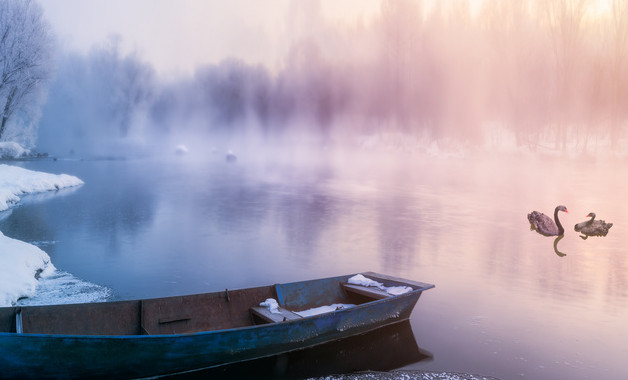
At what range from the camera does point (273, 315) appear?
966cm

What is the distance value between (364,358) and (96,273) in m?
9.04

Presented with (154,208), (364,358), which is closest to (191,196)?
(154,208)

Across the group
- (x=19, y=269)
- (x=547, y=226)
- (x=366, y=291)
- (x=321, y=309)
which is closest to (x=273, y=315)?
(x=321, y=309)

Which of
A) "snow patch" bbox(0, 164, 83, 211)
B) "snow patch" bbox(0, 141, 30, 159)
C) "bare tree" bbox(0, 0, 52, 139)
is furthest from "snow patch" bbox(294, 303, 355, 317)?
"snow patch" bbox(0, 141, 30, 159)

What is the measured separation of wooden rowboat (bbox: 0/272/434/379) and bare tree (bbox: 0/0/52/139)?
39466 millimetres

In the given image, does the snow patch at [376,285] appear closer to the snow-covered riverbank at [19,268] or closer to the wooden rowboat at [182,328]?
the wooden rowboat at [182,328]

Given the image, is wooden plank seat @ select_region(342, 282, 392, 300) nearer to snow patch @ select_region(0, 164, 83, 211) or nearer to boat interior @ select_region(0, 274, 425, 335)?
boat interior @ select_region(0, 274, 425, 335)

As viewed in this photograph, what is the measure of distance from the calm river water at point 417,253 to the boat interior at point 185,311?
6.31 ft

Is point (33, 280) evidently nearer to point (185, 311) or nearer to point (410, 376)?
point (185, 311)

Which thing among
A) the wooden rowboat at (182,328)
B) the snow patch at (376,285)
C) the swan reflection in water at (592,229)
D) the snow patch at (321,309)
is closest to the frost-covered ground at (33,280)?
the wooden rowboat at (182,328)

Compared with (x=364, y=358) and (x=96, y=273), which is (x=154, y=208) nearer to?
(x=96, y=273)

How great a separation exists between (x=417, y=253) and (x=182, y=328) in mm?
10660

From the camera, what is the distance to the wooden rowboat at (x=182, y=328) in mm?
7168

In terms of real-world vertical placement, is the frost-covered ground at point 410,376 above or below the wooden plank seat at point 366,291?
below
